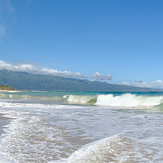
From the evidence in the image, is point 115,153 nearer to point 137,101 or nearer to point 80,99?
point 137,101

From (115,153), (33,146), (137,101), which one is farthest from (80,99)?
(115,153)

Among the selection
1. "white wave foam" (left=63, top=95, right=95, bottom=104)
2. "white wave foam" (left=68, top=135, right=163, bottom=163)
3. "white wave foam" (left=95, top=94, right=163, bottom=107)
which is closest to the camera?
"white wave foam" (left=68, top=135, right=163, bottom=163)

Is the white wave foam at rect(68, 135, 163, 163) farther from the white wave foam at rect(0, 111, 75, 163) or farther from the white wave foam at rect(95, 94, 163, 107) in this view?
the white wave foam at rect(95, 94, 163, 107)

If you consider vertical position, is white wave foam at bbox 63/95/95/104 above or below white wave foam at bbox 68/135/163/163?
below

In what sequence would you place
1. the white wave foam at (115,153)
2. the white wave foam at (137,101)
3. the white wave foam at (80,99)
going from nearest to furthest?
the white wave foam at (115,153) < the white wave foam at (137,101) < the white wave foam at (80,99)

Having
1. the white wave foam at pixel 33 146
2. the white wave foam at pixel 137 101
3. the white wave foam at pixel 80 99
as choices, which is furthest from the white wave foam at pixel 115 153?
the white wave foam at pixel 80 99

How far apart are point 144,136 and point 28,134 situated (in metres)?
4.23

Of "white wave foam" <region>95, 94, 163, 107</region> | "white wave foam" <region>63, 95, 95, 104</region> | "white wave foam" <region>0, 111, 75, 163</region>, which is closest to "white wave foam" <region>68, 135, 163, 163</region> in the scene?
"white wave foam" <region>0, 111, 75, 163</region>

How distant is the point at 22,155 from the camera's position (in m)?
4.64

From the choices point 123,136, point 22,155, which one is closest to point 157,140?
point 123,136

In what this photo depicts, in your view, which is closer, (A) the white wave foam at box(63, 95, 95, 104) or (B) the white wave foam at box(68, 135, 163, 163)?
(B) the white wave foam at box(68, 135, 163, 163)

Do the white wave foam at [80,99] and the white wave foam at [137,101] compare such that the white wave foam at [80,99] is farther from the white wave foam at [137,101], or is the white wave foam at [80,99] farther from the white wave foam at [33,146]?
the white wave foam at [33,146]

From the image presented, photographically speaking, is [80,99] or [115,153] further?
[80,99]

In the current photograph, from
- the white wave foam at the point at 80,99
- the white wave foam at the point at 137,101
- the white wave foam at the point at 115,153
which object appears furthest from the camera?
the white wave foam at the point at 80,99
